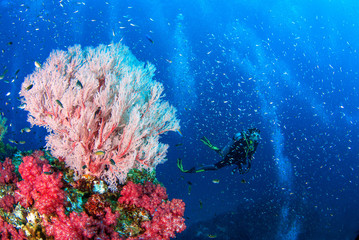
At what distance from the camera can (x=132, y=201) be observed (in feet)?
14.7

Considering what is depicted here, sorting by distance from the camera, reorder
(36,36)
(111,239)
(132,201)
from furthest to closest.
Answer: (36,36), (132,201), (111,239)

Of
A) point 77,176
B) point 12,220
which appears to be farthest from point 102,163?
point 12,220

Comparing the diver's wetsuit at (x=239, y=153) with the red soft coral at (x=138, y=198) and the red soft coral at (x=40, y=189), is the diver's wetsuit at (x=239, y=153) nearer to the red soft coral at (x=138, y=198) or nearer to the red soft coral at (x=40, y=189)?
the red soft coral at (x=138, y=198)

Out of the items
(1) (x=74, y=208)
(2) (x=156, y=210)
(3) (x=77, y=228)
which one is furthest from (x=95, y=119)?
(2) (x=156, y=210)

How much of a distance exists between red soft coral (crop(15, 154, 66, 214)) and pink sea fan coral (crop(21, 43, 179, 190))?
0.46m

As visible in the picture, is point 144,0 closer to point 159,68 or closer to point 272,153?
point 159,68

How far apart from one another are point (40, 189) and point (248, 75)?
4123 centimetres

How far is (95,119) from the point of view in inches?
172

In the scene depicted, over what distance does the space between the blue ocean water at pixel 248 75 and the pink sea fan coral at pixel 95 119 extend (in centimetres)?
2385

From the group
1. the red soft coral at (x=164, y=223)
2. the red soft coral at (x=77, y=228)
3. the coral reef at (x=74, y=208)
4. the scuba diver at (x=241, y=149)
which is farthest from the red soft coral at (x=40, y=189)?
the scuba diver at (x=241, y=149)

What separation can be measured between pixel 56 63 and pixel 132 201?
4.06 metres

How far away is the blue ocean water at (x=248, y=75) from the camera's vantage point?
104 ft

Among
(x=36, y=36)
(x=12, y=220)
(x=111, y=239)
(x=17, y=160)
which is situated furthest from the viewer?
(x=36, y=36)

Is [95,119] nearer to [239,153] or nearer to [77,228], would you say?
[77,228]
